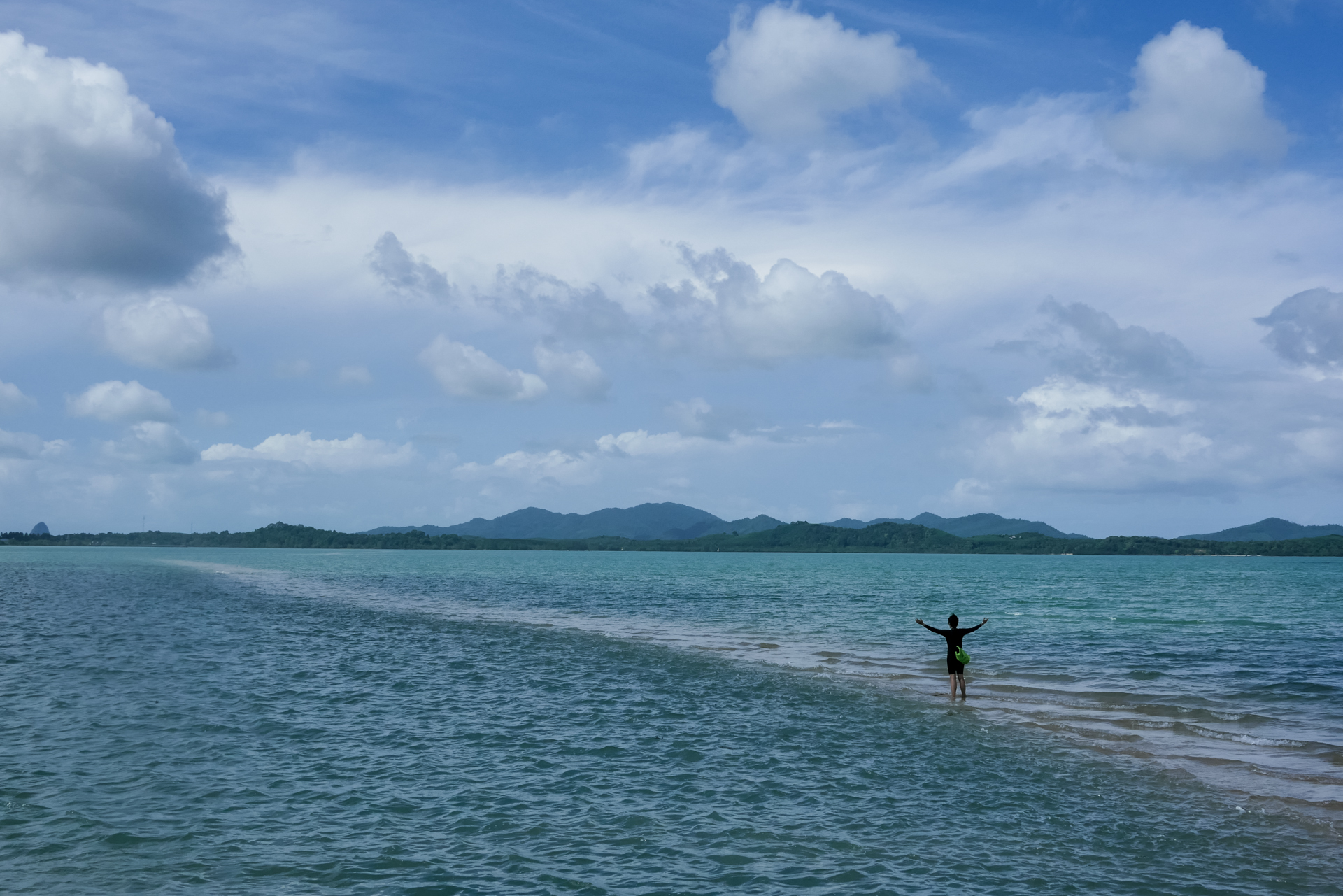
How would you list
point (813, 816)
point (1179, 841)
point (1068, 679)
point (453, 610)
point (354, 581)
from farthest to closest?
point (354, 581) < point (453, 610) < point (1068, 679) < point (813, 816) < point (1179, 841)

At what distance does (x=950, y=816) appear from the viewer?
18.2m

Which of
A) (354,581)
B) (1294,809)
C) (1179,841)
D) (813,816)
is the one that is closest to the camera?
(1179,841)

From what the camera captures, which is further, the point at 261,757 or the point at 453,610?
the point at 453,610

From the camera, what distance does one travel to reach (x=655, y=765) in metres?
21.9

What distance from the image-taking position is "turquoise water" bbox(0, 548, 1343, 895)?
1504cm

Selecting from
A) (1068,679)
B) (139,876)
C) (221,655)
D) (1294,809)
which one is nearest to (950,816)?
(1294,809)

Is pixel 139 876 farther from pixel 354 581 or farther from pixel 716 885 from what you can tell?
pixel 354 581

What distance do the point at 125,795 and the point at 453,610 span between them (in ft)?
180

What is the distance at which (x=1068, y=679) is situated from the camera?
38.6 meters

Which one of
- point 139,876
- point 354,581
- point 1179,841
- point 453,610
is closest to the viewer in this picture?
point 139,876

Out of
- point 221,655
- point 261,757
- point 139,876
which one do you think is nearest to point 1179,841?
point 139,876

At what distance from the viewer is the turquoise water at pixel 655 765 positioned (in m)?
15.0

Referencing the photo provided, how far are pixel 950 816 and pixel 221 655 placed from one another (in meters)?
34.7

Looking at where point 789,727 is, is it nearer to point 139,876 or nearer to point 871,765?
point 871,765
